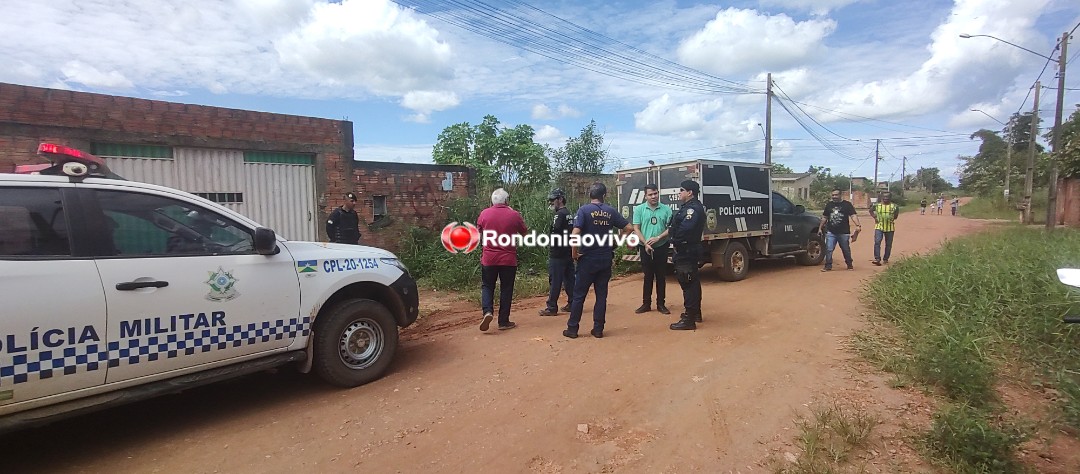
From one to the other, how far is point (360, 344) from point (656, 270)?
12.6 feet

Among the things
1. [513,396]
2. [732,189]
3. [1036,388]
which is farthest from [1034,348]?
[732,189]

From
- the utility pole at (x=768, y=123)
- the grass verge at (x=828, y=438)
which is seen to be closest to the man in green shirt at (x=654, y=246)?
the grass verge at (x=828, y=438)

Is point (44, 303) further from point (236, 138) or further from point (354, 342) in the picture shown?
point (236, 138)

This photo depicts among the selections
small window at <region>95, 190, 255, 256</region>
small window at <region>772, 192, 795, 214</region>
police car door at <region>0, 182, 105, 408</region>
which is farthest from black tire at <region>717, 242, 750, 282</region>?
police car door at <region>0, 182, 105, 408</region>

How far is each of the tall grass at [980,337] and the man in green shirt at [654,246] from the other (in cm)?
225

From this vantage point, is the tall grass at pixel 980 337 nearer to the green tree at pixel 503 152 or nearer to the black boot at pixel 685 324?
the black boot at pixel 685 324

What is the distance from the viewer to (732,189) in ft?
30.0

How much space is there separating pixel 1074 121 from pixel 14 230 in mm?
35176

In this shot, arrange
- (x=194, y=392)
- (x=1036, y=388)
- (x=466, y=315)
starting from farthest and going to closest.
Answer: (x=466, y=315) → (x=194, y=392) → (x=1036, y=388)

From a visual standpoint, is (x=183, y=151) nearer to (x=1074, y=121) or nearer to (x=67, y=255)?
(x=67, y=255)

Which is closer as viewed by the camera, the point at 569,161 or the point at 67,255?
the point at 67,255

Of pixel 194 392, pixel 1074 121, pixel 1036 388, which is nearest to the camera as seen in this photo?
pixel 1036 388

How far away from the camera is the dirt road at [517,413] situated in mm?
3029

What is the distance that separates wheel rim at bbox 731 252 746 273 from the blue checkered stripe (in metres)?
7.18
